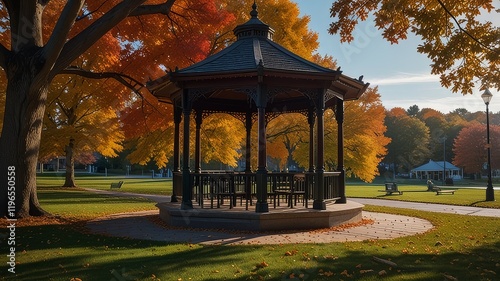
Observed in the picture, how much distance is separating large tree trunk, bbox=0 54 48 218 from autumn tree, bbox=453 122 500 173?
213 feet

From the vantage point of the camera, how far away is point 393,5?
32.7 ft

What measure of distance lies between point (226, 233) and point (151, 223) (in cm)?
292

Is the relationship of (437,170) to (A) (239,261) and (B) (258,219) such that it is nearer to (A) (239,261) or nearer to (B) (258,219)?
(B) (258,219)

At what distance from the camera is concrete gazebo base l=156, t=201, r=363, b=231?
10055mm

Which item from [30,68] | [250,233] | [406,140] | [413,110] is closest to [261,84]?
[250,233]

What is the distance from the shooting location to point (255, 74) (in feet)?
34.0

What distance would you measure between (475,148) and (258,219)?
6290cm

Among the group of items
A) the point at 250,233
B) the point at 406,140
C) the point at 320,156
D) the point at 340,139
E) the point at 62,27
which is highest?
the point at 406,140

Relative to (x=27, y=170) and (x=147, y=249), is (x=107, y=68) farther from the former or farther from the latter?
(x=147, y=249)

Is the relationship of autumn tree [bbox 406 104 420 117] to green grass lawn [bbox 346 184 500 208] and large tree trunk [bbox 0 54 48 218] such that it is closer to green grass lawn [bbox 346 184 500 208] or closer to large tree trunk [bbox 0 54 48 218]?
green grass lawn [bbox 346 184 500 208]

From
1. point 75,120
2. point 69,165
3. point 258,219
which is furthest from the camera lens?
point 69,165

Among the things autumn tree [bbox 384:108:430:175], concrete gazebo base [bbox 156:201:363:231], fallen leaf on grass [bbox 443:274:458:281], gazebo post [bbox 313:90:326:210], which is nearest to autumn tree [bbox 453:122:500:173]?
autumn tree [bbox 384:108:430:175]

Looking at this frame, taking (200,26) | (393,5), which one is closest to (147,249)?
(393,5)

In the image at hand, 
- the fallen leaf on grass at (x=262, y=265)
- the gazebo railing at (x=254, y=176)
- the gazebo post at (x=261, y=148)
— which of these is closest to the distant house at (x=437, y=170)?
the gazebo railing at (x=254, y=176)
